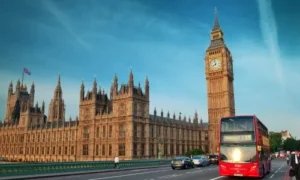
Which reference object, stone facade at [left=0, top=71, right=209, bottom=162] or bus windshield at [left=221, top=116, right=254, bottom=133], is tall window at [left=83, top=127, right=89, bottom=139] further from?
bus windshield at [left=221, top=116, right=254, bottom=133]

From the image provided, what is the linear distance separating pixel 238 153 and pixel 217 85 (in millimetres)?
75490

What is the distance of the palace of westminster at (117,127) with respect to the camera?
59.0 metres

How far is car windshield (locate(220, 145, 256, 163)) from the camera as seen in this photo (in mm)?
18891

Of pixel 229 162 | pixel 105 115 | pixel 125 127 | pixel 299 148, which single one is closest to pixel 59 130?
pixel 105 115

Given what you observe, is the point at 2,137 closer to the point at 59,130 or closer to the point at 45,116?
the point at 45,116

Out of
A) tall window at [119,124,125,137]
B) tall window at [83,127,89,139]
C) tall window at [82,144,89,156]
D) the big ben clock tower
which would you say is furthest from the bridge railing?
the big ben clock tower

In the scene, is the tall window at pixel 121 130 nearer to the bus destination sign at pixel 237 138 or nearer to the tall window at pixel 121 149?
the tall window at pixel 121 149

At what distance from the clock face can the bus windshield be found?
248ft

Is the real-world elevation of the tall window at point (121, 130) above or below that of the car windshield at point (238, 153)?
above

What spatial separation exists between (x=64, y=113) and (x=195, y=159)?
76.9 meters

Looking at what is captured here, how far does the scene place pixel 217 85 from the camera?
304ft

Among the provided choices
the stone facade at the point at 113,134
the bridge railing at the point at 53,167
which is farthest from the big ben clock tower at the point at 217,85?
the bridge railing at the point at 53,167

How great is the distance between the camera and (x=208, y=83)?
94.2 meters

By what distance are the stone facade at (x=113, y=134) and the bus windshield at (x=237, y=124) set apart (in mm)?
37561
